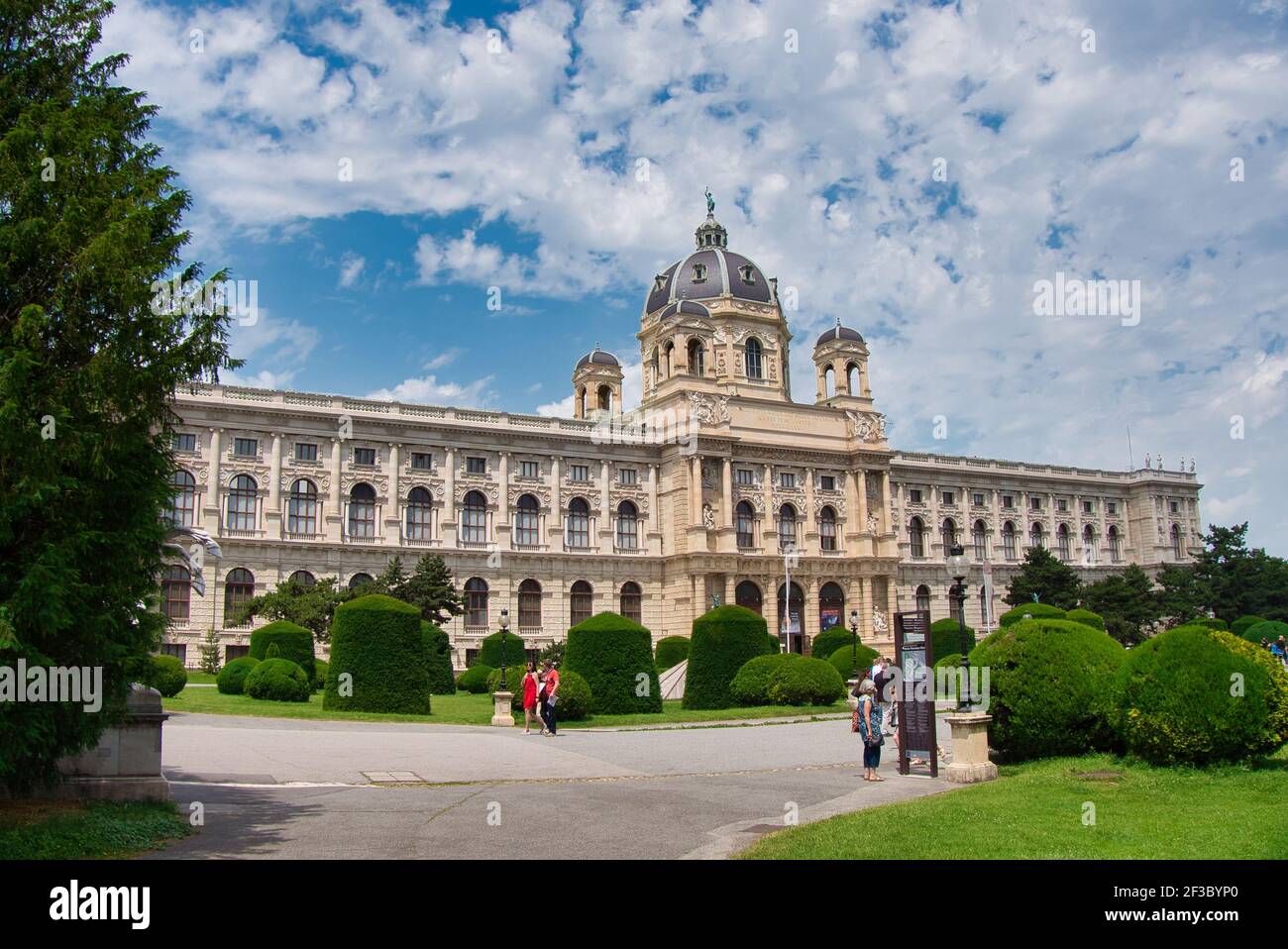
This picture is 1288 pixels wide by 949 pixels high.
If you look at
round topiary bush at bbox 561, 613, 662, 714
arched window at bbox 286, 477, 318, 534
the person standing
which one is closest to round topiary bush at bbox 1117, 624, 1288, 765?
the person standing

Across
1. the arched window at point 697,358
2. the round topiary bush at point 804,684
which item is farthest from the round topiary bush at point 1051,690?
the arched window at point 697,358

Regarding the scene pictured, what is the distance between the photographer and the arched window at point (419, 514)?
2415 inches

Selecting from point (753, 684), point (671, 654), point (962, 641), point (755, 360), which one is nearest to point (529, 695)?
point (753, 684)

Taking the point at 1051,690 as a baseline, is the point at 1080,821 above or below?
below

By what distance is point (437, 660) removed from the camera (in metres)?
38.3

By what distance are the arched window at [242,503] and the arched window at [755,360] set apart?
35.1 m

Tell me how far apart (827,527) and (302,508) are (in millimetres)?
34726

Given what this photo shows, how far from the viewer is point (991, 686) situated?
19.2 meters

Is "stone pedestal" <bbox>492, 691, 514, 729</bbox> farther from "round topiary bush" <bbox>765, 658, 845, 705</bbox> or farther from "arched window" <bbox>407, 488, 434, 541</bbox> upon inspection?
"arched window" <bbox>407, 488, 434, 541</bbox>

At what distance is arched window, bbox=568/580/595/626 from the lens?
212ft

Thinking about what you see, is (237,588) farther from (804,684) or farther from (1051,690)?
(1051,690)

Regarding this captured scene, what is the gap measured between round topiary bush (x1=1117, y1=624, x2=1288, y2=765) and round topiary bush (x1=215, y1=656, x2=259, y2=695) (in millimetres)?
28702

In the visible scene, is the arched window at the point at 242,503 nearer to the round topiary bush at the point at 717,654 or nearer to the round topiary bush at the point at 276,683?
the round topiary bush at the point at 276,683
